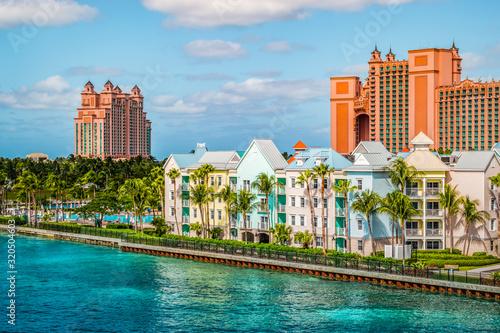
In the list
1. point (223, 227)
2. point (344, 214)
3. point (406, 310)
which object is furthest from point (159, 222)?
point (406, 310)

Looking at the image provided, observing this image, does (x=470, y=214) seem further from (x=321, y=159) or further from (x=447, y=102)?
(x=447, y=102)

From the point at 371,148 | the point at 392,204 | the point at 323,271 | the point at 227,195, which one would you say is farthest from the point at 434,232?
the point at 227,195

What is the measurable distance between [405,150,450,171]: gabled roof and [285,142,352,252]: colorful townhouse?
831 centimetres

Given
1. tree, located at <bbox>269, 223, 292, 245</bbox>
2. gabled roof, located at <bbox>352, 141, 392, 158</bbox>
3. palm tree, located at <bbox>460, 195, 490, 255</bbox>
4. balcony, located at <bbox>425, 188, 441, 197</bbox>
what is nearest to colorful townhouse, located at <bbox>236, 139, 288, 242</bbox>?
tree, located at <bbox>269, 223, 292, 245</bbox>

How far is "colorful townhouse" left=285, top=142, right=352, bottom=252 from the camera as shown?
80.4m

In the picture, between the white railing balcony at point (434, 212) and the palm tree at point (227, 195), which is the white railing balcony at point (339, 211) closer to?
the white railing balcony at point (434, 212)

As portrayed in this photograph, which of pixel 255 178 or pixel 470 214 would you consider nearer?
pixel 470 214

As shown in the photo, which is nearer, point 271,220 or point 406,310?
point 406,310

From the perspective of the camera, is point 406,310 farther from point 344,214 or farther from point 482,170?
point 482,170

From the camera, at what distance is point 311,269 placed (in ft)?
237

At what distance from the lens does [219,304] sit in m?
59.1

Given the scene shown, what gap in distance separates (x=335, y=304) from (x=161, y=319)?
632 inches

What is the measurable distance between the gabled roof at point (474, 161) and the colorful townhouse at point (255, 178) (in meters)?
23.3

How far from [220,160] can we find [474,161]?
37.6 metres
